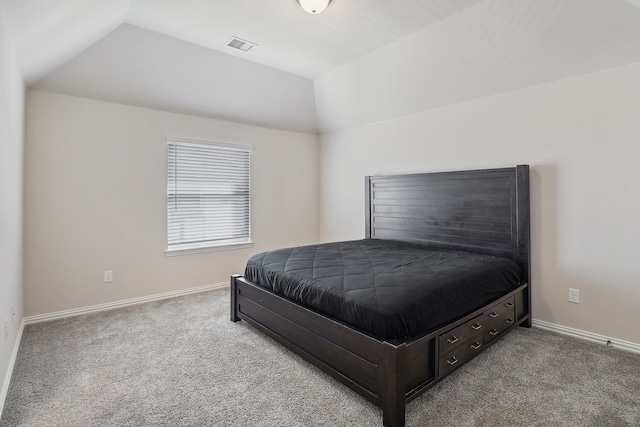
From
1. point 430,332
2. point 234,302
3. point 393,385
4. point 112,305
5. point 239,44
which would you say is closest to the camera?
point 393,385

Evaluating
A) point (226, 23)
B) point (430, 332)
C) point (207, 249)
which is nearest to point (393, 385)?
point (430, 332)

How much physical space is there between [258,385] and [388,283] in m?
1.03

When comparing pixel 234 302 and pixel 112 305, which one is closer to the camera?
pixel 234 302

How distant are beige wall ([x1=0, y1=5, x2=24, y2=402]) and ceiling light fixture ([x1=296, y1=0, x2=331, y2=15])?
1.79 meters

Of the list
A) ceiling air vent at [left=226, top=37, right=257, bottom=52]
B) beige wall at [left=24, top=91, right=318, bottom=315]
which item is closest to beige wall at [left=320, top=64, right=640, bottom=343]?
ceiling air vent at [left=226, top=37, right=257, bottom=52]

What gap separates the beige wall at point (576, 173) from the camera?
8.12 feet

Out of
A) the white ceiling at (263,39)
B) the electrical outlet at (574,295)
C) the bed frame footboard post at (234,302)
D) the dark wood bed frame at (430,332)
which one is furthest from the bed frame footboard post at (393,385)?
the white ceiling at (263,39)

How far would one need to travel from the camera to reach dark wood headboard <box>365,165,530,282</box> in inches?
114

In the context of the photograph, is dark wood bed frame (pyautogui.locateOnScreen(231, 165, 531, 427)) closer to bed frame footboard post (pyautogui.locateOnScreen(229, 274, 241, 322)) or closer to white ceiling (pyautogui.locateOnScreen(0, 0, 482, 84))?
bed frame footboard post (pyautogui.locateOnScreen(229, 274, 241, 322))

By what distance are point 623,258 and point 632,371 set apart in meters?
0.82

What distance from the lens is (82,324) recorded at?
3002 millimetres

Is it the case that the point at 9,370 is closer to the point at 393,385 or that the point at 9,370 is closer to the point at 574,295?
the point at 393,385

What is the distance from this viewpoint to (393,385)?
161cm

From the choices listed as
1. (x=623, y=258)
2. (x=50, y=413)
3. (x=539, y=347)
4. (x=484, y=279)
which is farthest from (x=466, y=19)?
(x=50, y=413)
